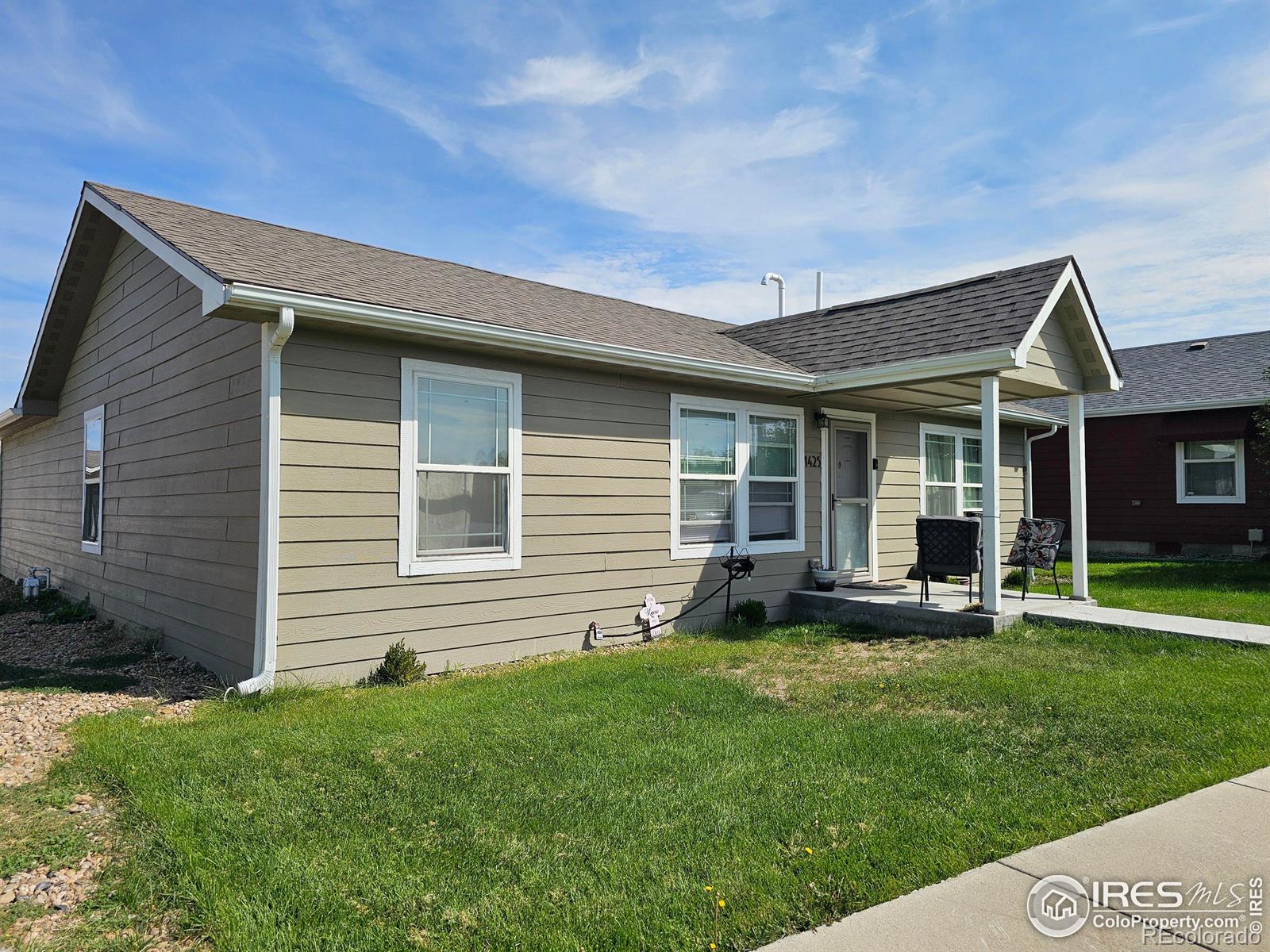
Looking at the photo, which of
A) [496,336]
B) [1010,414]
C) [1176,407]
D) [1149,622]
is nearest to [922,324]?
[1149,622]

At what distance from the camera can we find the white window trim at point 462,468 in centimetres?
612

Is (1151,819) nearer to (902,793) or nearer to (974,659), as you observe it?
(902,793)

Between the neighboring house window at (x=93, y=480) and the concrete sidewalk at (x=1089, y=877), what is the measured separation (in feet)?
32.2

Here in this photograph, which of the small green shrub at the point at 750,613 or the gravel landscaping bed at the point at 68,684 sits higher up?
the small green shrub at the point at 750,613

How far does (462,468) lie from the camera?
6.47m

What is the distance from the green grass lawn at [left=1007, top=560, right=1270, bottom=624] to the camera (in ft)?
27.9

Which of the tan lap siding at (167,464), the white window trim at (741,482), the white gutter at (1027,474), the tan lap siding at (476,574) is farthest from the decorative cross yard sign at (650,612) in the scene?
the white gutter at (1027,474)

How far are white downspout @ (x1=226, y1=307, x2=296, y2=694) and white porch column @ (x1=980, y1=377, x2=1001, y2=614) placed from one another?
6.05 m

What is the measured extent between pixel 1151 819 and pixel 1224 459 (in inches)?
618

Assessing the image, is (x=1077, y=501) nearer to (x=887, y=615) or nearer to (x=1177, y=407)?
(x=887, y=615)

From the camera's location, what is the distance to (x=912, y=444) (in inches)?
439

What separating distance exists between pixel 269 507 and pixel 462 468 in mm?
1537

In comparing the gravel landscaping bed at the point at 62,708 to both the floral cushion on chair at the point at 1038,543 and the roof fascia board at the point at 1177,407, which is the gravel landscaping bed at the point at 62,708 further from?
the roof fascia board at the point at 1177,407

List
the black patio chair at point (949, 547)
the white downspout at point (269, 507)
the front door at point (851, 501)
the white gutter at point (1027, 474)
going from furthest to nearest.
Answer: the white gutter at point (1027, 474)
the front door at point (851, 501)
the black patio chair at point (949, 547)
the white downspout at point (269, 507)
